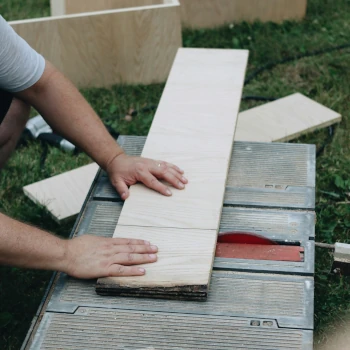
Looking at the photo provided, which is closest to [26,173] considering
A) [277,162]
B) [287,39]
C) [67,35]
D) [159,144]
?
[67,35]

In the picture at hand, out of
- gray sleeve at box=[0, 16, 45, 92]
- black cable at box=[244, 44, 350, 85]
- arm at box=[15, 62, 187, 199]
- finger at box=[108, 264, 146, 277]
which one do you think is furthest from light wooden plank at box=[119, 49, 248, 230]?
black cable at box=[244, 44, 350, 85]

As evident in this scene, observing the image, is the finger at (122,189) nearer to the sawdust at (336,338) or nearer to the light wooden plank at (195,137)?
the light wooden plank at (195,137)

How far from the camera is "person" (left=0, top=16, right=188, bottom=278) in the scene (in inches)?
81.3

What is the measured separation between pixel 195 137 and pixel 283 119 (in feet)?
5.00

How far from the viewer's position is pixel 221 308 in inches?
78.1

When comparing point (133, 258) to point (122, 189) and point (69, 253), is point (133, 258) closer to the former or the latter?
point (69, 253)

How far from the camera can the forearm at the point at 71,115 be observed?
2646 mm

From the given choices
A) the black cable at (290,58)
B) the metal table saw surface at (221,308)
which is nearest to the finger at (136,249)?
the metal table saw surface at (221,308)

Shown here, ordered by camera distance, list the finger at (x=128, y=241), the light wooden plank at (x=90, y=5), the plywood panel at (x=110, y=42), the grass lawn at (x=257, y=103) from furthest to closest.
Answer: the light wooden plank at (x=90, y=5) < the plywood panel at (x=110, y=42) < the grass lawn at (x=257, y=103) < the finger at (x=128, y=241)

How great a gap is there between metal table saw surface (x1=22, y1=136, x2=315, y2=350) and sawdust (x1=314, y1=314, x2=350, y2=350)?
1.91ft

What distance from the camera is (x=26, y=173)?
385 cm

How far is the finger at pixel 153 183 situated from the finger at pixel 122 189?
69mm

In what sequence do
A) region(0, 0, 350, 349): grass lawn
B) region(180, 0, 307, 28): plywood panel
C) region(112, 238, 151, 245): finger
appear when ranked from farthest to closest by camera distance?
region(180, 0, 307, 28): plywood panel → region(0, 0, 350, 349): grass lawn → region(112, 238, 151, 245): finger

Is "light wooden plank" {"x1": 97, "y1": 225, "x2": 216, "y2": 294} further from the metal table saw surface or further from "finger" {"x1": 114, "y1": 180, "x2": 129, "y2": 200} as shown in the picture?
"finger" {"x1": 114, "y1": 180, "x2": 129, "y2": 200}
